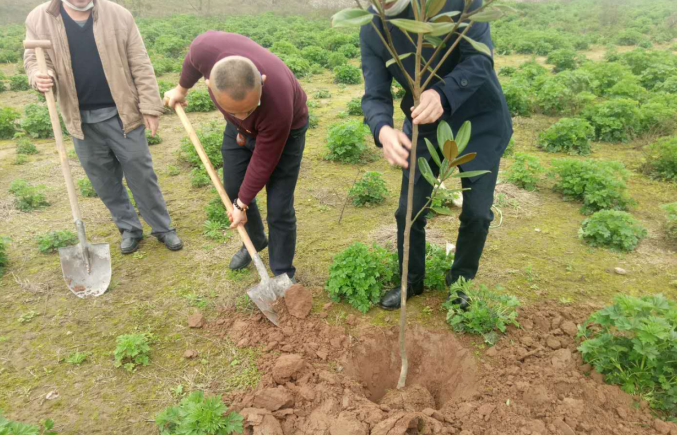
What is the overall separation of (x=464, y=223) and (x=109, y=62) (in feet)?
9.69

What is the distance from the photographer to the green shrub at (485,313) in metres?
2.73

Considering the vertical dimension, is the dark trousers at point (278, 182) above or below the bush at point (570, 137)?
above

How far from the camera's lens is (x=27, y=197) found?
4.70 metres

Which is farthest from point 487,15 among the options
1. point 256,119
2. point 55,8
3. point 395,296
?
point 55,8

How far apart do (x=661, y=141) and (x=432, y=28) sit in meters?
5.65

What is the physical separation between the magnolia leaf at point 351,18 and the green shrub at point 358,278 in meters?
1.93

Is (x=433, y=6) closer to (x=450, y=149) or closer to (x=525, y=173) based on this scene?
(x=450, y=149)

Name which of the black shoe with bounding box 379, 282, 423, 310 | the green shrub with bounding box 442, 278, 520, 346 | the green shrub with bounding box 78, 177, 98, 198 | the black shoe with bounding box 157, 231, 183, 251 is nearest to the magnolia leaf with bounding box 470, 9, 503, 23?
the green shrub with bounding box 442, 278, 520, 346

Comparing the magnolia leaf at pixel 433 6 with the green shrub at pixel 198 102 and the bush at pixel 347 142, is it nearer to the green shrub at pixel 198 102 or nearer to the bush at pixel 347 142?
the bush at pixel 347 142

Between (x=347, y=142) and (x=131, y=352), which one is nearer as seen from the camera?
(x=131, y=352)

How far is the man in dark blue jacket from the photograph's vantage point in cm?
199

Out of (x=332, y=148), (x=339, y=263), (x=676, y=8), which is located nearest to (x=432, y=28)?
(x=339, y=263)

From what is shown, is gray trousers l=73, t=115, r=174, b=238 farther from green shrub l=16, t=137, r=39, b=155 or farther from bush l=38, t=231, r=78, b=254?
green shrub l=16, t=137, r=39, b=155

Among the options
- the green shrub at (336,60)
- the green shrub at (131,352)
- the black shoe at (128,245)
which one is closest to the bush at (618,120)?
the black shoe at (128,245)
